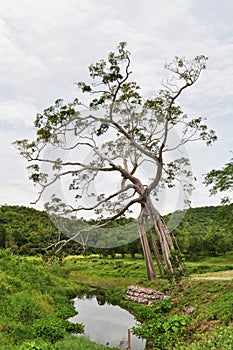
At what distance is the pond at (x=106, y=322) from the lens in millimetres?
12133

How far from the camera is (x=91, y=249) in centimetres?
3234

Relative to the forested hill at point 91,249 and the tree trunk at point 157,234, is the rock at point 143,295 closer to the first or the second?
the tree trunk at point 157,234

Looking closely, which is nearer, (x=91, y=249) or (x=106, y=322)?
(x=106, y=322)

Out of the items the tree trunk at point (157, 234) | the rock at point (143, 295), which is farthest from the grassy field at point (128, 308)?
the tree trunk at point (157, 234)

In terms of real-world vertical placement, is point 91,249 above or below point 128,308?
above

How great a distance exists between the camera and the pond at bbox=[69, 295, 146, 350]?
1213 cm

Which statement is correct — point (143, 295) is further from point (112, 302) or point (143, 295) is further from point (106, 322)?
point (106, 322)

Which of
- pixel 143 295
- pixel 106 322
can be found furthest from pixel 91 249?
pixel 106 322

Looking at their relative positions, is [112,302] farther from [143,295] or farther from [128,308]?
[143,295]

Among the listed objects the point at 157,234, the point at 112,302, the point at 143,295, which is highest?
the point at 157,234

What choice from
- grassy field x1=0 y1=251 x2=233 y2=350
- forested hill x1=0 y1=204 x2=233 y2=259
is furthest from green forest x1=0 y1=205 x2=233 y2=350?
forested hill x1=0 y1=204 x2=233 y2=259

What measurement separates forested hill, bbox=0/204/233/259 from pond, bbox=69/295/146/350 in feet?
9.87

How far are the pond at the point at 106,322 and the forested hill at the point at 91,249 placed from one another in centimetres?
301

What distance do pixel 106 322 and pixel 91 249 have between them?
1721 cm
